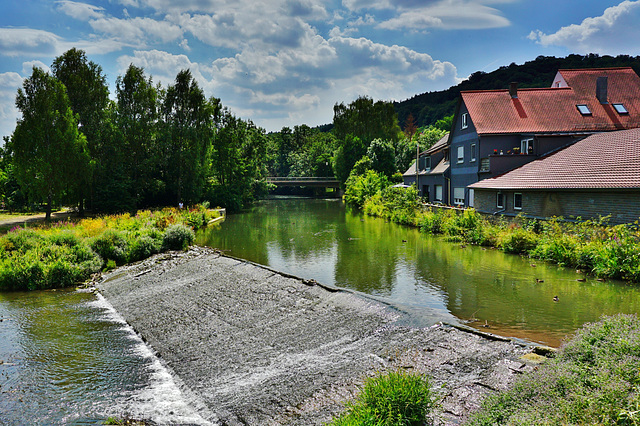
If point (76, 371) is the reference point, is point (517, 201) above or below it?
above

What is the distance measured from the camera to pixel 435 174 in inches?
1642

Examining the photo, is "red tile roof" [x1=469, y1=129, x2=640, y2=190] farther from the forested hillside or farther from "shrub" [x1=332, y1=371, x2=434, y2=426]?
the forested hillside

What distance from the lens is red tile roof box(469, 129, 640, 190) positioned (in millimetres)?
19578

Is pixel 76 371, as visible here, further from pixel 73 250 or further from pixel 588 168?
pixel 588 168

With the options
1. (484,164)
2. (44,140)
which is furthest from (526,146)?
(44,140)

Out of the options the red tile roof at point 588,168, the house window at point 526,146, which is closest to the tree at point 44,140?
the red tile roof at point 588,168

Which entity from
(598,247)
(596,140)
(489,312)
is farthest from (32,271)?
(596,140)

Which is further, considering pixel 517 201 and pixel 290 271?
pixel 517 201

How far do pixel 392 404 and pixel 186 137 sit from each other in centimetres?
4701

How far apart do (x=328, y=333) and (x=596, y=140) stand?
77.4 feet

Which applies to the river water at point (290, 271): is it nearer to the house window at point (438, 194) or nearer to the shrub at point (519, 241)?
the shrub at point (519, 241)

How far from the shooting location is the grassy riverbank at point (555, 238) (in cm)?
1623

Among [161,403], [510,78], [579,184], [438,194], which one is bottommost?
[161,403]

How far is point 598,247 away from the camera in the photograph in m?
17.5
